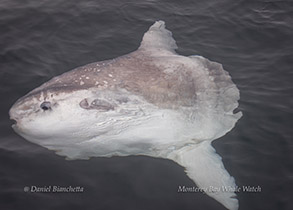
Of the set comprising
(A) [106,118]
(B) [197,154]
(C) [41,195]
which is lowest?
(C) [41,195]

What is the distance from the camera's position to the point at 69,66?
6359mm

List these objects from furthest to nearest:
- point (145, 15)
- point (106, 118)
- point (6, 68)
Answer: point (145, 15)
point (6, 68)
point (106, 118)

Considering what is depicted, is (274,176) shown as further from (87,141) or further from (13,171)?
(13,171)

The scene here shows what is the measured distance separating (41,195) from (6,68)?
124 inches

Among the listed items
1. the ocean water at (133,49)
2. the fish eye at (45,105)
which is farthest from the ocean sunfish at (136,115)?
the ocean water at (133,49)

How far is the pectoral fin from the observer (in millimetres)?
3977

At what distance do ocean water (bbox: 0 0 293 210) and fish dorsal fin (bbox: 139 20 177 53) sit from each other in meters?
0.71

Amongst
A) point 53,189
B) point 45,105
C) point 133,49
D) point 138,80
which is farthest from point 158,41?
point 53,189

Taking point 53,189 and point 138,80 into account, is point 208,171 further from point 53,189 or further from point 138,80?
point 53,189

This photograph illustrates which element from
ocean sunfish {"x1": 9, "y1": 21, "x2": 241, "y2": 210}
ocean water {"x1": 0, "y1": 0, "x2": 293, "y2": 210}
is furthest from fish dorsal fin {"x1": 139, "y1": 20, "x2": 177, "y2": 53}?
ocean sunfish {"x1": 9, "y1": 21, "x2": 241, "y2": 210}

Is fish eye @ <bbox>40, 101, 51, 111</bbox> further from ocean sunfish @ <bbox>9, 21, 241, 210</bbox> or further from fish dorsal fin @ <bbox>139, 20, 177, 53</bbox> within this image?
fish dorsal fin @ <bbox>139, 20, 177, 53</bbox>

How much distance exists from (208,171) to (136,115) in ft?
4.12

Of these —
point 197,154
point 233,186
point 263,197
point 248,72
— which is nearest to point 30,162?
point 197,154

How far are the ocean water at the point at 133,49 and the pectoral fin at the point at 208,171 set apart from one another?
6.6 inches
